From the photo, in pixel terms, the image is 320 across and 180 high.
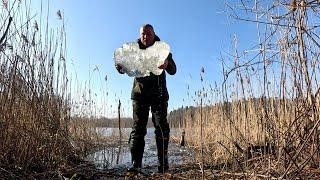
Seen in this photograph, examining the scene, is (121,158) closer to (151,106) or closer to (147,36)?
(151,106)

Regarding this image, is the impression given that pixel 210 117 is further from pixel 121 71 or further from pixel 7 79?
pixel 7 79

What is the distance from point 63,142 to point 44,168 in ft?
2.40

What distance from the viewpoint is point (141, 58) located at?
13.8 ft

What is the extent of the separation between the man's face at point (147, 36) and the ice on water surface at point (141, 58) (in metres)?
0.05

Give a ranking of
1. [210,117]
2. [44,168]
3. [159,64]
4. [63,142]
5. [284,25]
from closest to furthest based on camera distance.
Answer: [284,25] < [44,168] < [159,64] < [63,142] < [210,117]

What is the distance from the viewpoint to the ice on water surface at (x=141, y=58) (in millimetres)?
4094

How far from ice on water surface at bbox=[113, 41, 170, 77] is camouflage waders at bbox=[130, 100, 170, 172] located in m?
0.32

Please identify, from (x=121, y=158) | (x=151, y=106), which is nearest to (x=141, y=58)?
(x=151, y=106)

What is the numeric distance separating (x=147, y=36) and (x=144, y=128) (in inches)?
37.9

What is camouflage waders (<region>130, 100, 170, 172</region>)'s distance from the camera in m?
4.06

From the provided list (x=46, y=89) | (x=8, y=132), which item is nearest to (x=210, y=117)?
(x=46, y=89)

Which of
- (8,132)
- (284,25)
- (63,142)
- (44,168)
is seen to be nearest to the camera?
(284,25)

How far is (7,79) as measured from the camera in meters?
3.44

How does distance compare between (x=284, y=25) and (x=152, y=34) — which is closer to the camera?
(x=284, y=25)
